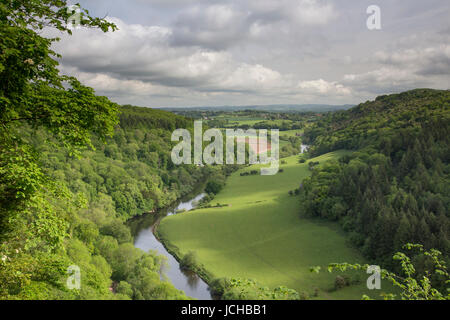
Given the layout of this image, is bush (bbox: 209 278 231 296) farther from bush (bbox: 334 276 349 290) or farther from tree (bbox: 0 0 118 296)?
tree (bbox: 0 0 118 296)

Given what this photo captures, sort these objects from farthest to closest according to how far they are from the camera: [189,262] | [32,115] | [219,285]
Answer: [189,262] → [219,285] → [32,115]

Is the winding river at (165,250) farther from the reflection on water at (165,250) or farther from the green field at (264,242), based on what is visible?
the green field at (264,242)

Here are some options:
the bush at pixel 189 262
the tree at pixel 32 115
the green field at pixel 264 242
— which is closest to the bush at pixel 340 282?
the green field at pixel 264 242

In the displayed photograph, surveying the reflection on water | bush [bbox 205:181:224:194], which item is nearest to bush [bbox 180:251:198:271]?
the reflection on water

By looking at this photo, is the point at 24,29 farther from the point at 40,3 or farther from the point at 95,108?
the point at 95,108

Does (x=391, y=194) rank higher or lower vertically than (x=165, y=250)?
higher

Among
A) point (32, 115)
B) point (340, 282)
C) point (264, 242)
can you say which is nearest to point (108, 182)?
point (264, 242)

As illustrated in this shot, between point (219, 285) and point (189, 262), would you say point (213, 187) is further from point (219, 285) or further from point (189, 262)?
point (219, 285)
